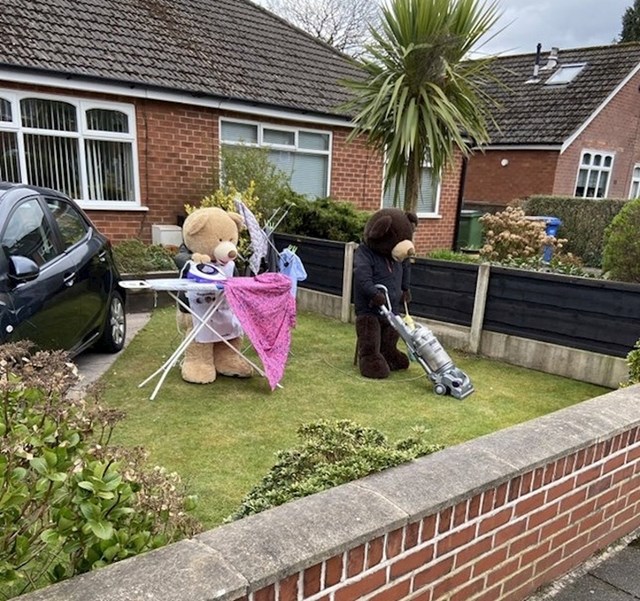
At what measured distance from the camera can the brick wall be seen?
654 inches

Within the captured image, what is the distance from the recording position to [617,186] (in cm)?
1878

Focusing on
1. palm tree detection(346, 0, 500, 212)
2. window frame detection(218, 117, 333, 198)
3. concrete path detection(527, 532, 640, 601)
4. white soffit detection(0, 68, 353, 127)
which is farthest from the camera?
window frame detection(218, 117, 333, 198)

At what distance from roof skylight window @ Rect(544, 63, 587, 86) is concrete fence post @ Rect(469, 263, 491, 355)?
14843 millimetres

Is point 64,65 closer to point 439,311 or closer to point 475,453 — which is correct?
point 439,311

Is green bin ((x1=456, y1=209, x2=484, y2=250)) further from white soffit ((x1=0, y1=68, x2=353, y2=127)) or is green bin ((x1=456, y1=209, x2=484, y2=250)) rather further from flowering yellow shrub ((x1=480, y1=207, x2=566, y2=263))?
flowering yellow shrub ((x1=480, y1=207, x2=566, y2=263))

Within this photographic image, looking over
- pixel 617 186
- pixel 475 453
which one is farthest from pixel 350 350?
pixel 617 186

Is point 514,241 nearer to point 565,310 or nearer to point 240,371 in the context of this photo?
point 565,310

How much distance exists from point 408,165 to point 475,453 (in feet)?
19.6

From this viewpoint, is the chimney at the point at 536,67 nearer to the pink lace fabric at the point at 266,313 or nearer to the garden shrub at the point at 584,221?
the garden shrub at the point at 584,221

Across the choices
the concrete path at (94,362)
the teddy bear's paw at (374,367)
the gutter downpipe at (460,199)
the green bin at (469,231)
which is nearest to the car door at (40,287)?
the concrete path at (94,362)

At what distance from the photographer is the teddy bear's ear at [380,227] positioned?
5059 mm

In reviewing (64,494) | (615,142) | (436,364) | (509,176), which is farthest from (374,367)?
(615,142)

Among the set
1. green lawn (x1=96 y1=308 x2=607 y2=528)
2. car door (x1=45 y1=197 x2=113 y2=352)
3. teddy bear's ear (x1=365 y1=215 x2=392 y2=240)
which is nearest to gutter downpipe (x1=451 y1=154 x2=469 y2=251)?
green lawn (x1=96 y1=308 x2=607 y2=528)

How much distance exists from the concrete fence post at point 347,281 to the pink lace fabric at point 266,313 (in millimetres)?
2353
